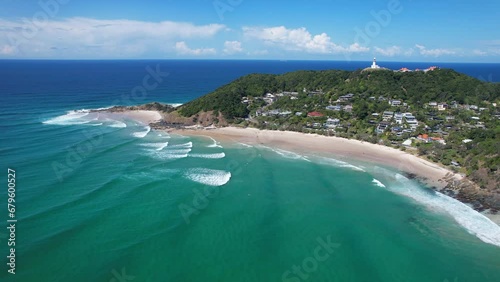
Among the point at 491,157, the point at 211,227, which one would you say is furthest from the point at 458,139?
the point at 211,227

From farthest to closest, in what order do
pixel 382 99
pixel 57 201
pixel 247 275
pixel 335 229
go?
pixel 382 99, pixel 57 201, pixel 335 229, pixel 247 275

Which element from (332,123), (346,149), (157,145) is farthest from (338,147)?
(157,145)

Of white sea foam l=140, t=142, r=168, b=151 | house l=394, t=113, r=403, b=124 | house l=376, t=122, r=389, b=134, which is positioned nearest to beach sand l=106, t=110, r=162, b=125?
white sea foam l=140, t=142, r=168, b=151

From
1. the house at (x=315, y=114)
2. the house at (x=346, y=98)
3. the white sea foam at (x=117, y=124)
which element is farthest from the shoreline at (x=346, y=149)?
the house at (x=346, y=98)

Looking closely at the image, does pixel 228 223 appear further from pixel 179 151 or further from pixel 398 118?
pixel 398 118

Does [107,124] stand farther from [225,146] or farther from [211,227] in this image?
[211,227]

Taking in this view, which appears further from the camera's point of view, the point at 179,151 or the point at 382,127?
the point at 382,127

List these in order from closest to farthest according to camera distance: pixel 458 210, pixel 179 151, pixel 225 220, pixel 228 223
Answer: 1. pixel 228 223
2. pixel 225 220
3. pixel 458 210
4. pixel 179 151
